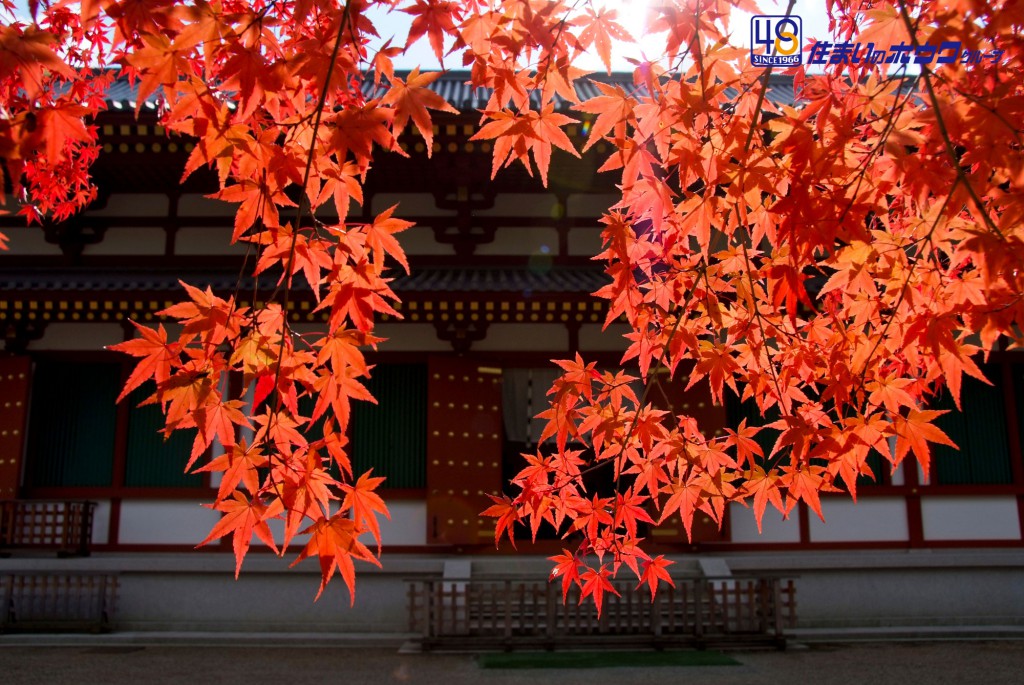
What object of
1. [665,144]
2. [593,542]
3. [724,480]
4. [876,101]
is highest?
[876,101]

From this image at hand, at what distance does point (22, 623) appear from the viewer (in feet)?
23.6

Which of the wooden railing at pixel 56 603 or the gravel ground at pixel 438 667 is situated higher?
the wooden railing at pixel 56 603

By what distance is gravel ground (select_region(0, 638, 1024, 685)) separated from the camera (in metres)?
5.61

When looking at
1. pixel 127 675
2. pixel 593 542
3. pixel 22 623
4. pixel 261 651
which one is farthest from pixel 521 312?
pixel 22 623

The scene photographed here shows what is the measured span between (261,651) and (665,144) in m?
6.22

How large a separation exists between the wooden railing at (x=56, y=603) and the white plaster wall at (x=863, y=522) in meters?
7.16

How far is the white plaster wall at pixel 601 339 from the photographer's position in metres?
8.44

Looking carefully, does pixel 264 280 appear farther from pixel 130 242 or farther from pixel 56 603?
pixel 56 603

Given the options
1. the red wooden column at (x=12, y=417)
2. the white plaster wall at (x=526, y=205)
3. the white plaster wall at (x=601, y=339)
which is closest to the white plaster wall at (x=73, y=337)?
the red wooden column at (x=12, y=417)

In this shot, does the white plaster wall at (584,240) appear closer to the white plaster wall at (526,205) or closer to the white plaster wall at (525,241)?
the white plaster wall at (525,241)

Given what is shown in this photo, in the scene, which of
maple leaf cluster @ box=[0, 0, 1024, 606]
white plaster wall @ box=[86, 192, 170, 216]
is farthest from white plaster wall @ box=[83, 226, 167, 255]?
maple leaf cluster @ box=[0, 0, 1024, 606]

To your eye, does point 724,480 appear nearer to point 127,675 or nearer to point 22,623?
point 127,675

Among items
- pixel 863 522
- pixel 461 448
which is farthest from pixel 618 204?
pixel 863 522

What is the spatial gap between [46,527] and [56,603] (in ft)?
2.59
